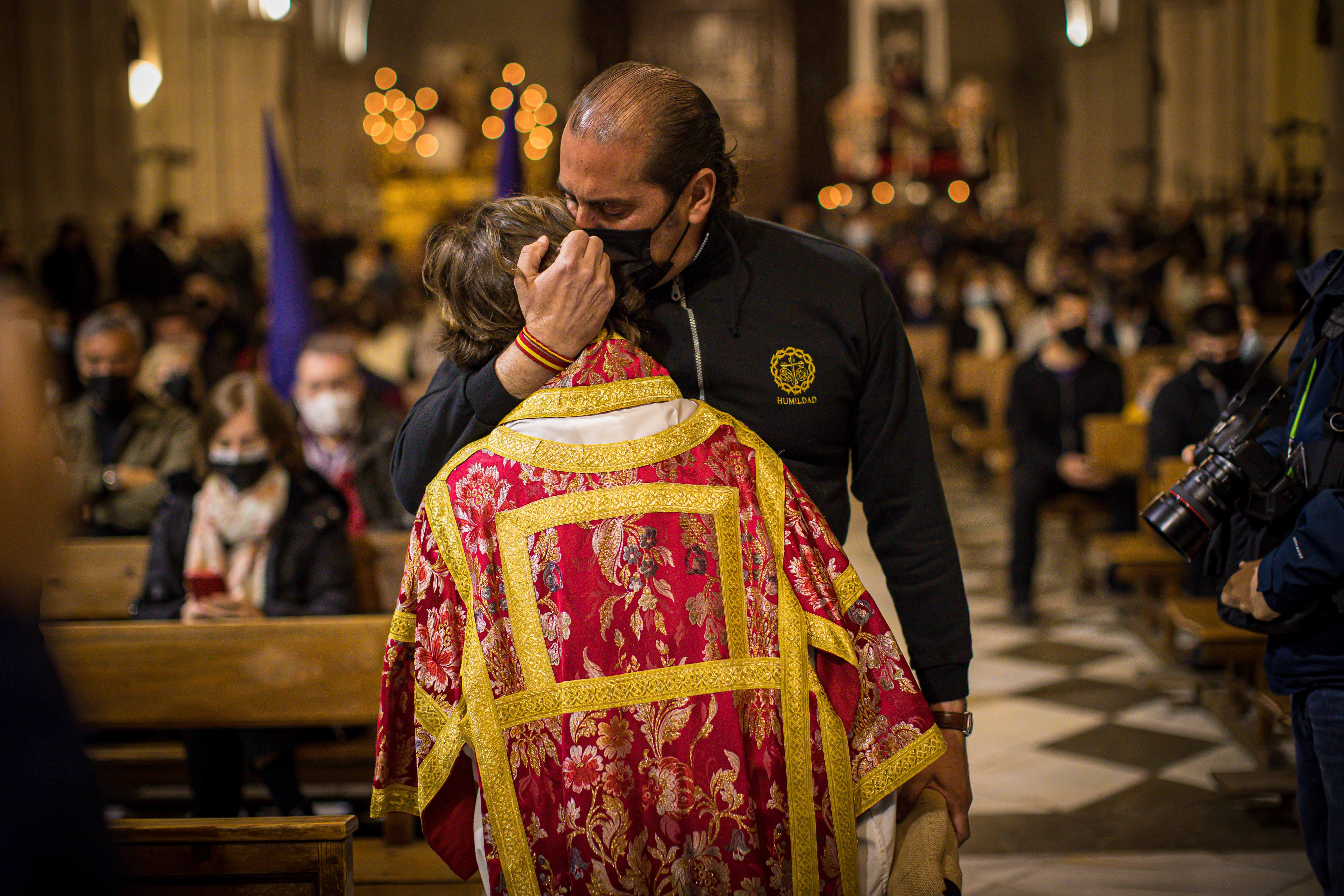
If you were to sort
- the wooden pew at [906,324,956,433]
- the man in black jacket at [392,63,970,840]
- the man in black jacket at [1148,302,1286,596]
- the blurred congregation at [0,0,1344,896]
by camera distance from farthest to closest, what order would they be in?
the wooden pew at [906,324,956,433] → the man in black jacket at [1148,302,1286,596] → the blurred congregation at [0,0,1344,896] → the man in black jacket at [392,63,970,840]

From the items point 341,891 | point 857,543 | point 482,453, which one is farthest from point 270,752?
point 482,453

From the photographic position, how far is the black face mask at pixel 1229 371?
5359 mm

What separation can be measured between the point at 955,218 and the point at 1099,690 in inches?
772

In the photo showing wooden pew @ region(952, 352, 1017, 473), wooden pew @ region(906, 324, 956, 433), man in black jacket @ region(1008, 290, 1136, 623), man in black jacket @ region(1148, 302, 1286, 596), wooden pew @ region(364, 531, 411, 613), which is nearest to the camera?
wooden pew @ region(364, 531, 411, 613)

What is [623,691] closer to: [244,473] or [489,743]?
[489,743]

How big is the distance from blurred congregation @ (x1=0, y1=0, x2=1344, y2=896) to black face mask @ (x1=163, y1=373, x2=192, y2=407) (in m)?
0.04

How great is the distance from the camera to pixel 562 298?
1692mm

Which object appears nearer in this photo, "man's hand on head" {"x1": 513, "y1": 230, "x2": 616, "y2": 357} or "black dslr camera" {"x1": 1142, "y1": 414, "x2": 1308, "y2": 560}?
"man's hand on head" {"x1": 513, "y1": 230, "x2": 616, "y2": 357}

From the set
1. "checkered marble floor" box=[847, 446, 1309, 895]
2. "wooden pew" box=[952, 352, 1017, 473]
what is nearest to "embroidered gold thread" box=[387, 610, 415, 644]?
"checkered marble floor" box=[847, 446, 1309, 895]

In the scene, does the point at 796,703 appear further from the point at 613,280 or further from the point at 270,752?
the point at 270,752

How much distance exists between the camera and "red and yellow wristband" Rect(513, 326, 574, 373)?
171 centimetres

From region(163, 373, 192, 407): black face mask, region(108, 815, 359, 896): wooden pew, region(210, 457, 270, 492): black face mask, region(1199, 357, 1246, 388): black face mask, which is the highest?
region(163, 373, 192, 407): black face mask

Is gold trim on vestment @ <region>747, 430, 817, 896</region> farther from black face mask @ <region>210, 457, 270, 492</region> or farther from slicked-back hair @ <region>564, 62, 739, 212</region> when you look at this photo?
black face mask @ <region>210, 457, 270, 492</region>

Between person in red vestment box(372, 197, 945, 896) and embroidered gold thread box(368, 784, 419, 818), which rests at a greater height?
person in red vestment box(372, 197, 945, 896)
